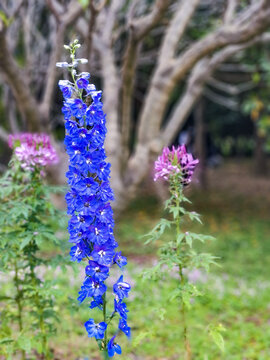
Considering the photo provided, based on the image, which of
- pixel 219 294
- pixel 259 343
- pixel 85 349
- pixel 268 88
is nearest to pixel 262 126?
pixel 268 88

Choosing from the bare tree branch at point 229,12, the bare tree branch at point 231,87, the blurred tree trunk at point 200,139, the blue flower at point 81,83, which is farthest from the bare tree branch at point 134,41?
the blurred tree trunk at point 200,139

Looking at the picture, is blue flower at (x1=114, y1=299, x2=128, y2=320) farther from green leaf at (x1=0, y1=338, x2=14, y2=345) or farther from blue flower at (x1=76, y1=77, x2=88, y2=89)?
blue flower at (x1=76, y1=77, x2=88, y2=89)

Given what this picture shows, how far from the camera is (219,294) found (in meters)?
6.20

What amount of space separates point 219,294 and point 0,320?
11.2ft

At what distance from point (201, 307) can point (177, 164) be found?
3.34 metres

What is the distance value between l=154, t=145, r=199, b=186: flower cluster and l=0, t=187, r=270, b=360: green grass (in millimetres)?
646

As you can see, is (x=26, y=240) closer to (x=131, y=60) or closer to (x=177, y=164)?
(x=177, y=164)

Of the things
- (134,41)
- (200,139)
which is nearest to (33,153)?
(134,41)

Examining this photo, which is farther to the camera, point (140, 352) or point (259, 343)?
point (259, 343)

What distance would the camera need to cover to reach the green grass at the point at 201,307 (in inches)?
174

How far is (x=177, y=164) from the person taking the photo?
2949 millimetres

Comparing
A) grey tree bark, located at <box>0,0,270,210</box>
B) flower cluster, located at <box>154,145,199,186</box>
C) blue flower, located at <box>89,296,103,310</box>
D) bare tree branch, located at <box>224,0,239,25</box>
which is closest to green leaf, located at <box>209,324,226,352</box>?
blue flower, located at <box>89,296,103,310</box>

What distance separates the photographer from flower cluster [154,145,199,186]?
295cm

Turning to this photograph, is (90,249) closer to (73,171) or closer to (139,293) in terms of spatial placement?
(73,171)
